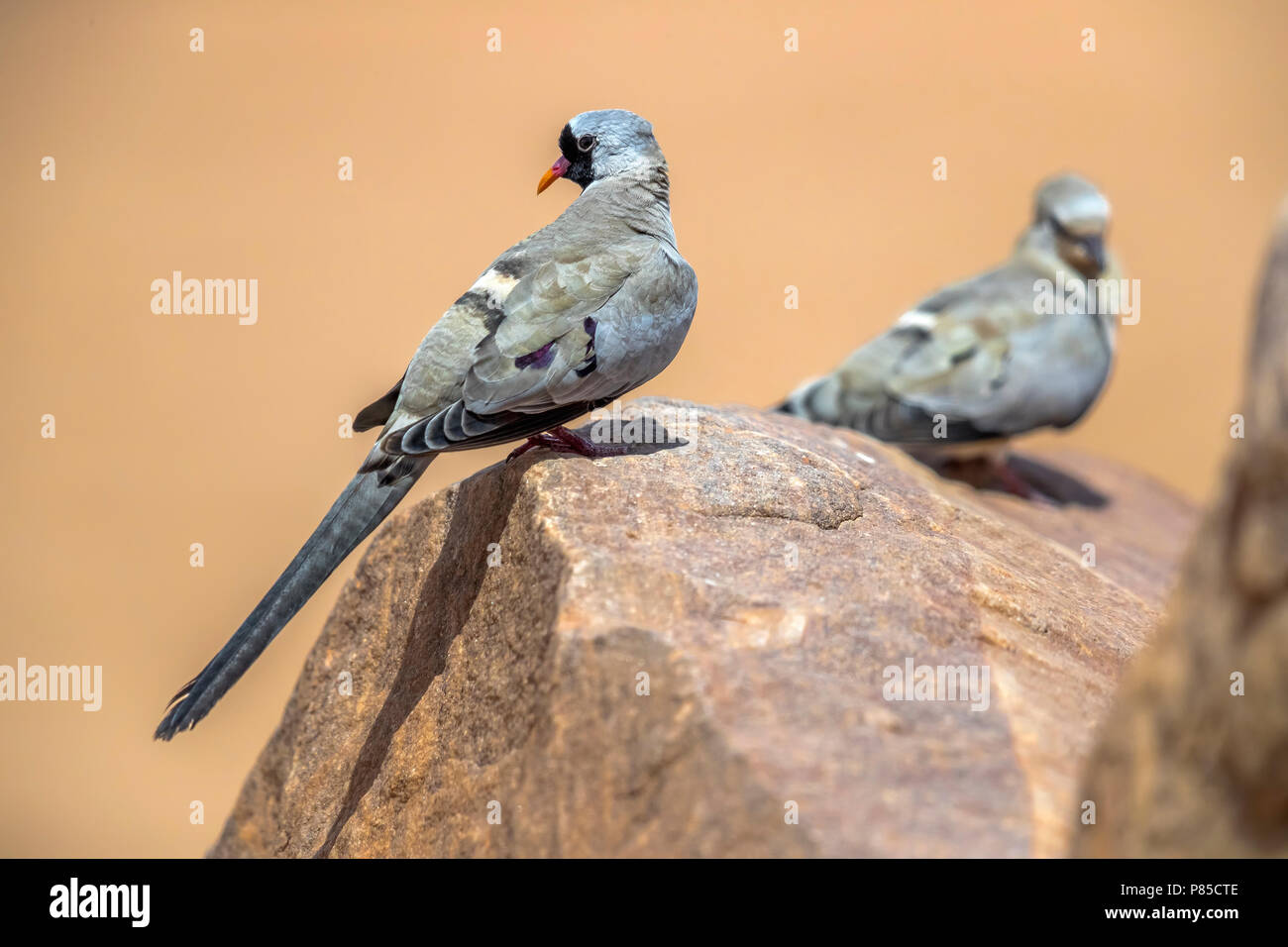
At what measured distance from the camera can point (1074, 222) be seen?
784 centimetres

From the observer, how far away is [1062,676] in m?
3.37

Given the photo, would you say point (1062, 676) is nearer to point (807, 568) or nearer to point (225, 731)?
point (807, 568)

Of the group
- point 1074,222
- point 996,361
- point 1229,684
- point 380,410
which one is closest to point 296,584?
point 380,410

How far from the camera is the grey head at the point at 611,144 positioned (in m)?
4.36

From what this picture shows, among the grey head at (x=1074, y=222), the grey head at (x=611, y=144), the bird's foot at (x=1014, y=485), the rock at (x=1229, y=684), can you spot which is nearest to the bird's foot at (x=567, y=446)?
the grey head at (x=611, y=144)

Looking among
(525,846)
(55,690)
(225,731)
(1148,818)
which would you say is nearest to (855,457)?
(525,846)

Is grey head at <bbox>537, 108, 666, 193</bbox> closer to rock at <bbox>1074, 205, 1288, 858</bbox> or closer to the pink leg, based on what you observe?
rock at <bbox>1074, 205, 1288, 858</bbox>

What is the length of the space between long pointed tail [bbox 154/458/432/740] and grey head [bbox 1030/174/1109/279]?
228 inches

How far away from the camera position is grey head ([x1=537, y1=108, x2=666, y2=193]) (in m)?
4.36

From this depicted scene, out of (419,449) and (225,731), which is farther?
(225,731)

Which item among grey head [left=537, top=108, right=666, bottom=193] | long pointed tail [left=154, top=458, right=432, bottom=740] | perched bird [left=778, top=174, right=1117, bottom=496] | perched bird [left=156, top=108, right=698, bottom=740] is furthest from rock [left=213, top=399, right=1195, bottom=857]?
perched bird [left=778, top=174, right=1117, bottom=496]

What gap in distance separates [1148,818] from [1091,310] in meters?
6.29

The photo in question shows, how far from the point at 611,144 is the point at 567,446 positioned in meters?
1.23

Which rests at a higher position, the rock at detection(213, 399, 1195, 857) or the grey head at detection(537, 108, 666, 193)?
the grey head at detection(537, 108, 666, 193)
